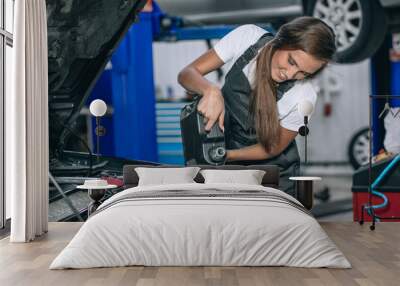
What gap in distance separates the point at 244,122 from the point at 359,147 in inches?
56.9

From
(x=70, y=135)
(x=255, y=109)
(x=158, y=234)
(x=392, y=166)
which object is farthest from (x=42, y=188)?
(x=392, y=166)

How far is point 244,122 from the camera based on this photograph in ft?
22.1

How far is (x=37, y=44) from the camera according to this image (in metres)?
5.71

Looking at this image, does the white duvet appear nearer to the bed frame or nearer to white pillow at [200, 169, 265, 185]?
white pillow at [200, 169, 265, 185]

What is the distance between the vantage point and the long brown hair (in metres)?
6.70

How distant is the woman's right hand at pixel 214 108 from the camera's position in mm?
6770

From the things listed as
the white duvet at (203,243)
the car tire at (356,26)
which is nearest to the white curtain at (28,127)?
the white duvet at (203,243)

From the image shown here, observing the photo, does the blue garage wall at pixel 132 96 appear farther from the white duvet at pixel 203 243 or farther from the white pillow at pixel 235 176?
the white duvet at pixel 203 243

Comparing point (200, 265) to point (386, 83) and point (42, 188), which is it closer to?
point (42, 188)

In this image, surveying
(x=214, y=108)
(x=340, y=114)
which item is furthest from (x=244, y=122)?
(x=340, y=114)

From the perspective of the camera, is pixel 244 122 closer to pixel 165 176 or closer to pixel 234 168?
pixel 234 168

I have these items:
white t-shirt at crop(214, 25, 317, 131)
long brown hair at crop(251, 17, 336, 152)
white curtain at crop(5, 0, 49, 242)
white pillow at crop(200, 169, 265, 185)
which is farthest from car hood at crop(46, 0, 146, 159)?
white pillow at crop(200, 169, 265, 185)

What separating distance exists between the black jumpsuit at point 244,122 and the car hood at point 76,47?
149 cm

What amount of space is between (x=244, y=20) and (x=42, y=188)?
10.3 ft
